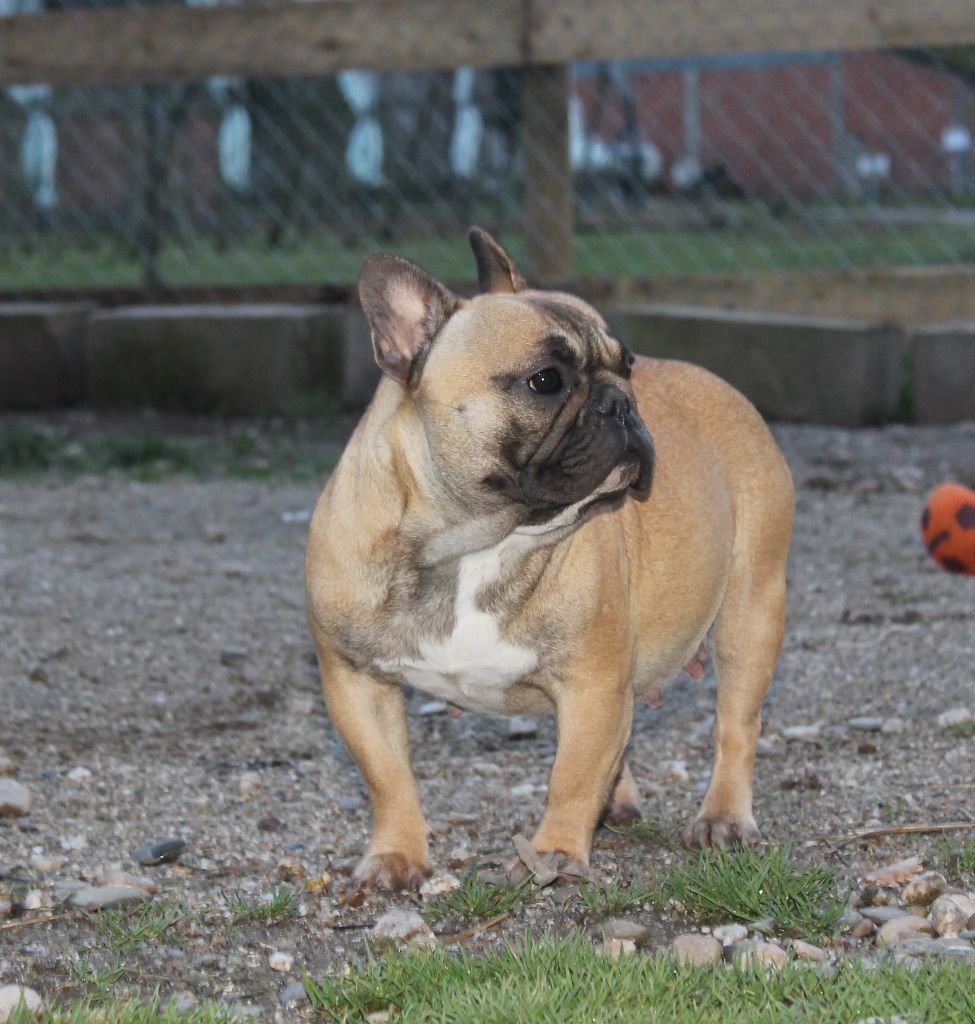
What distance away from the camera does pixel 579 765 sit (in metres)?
3.07

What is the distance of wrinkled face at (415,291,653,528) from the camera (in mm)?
2975

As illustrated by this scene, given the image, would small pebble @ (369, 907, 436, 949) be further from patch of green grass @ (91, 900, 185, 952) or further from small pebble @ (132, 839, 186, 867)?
small pebble @ (132, 839, 186, 867)

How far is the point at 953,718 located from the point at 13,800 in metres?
2.10

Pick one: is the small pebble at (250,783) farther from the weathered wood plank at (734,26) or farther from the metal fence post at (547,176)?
the weathered wood plank at (734,26)

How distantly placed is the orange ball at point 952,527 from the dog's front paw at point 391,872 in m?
2.53

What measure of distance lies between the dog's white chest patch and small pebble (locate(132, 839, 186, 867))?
585 mm

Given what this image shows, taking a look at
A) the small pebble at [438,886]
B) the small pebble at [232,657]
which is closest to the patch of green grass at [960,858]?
the small pebble at [438,886]

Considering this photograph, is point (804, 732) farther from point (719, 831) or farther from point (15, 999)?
point (15, 999)

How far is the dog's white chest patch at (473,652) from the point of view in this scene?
120 inches

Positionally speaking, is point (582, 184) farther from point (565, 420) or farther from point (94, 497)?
point (565, 420)

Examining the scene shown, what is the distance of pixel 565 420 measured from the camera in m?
2.99

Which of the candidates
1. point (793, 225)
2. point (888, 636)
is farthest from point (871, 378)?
point (793, 225)

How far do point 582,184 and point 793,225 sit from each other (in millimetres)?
1716

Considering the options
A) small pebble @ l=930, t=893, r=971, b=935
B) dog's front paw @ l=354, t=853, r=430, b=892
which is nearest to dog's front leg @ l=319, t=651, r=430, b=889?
dog's front paw @ l=354, t=853, r=430, b=892
